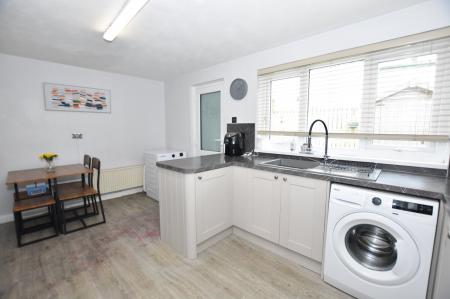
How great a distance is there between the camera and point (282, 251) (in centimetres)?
199

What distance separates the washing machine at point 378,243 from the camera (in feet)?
4.00

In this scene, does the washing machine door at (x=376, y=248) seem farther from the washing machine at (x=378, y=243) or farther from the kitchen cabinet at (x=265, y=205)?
the kitchen cabinet at (x=265, y=205)

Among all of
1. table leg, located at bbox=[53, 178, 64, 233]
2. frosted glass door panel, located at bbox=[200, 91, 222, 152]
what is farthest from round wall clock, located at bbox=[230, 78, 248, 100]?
table leg, located at bbox=[53, 178, 64, 233]

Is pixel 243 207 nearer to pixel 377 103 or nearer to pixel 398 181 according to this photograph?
pixel 398 181

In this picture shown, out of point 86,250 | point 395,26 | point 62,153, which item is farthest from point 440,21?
point 62,153

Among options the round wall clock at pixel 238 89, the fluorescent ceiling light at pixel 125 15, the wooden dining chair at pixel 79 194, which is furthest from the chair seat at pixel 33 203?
the round wall clock at pixel 238 89

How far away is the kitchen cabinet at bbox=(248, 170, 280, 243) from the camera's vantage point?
193 centimetres

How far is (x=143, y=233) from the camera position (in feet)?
7.94

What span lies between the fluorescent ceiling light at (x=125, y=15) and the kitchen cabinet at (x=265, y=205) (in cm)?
170

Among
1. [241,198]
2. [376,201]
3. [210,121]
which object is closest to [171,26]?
[210,121]

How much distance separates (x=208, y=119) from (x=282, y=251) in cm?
228

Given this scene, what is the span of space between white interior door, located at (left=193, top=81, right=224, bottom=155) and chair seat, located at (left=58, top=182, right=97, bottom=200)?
1.71m

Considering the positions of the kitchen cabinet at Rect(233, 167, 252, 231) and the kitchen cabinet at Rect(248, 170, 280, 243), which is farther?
the kitchen cabinet at Rect(233, 167, 252, 231)

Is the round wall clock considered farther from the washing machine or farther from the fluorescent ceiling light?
the washing machine
